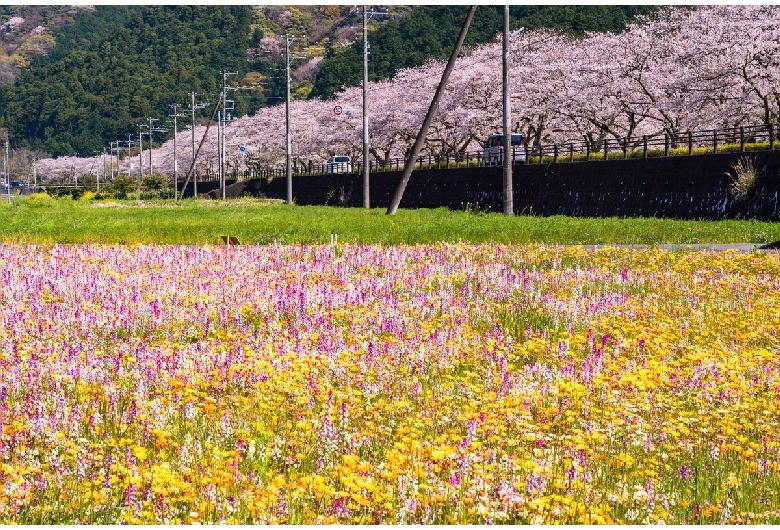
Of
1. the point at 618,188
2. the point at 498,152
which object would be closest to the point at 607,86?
the point at 498,152

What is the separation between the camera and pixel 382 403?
21.7 feet

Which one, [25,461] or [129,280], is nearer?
[25,461]

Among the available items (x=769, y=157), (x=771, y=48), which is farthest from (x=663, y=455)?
(x=771, y=48)

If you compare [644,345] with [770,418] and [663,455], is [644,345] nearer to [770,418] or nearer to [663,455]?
[770,418]

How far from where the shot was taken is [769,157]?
109ft

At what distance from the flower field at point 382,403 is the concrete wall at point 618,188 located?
22087 mm

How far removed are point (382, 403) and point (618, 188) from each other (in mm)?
35532

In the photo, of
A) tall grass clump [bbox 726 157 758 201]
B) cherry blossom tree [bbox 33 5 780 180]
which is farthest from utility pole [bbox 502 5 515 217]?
cherry blossom tree [bbox 33 5 780 180]

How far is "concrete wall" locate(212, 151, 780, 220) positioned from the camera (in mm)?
34000

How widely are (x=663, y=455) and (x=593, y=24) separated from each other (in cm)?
8453

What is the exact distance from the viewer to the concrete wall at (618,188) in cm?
3400

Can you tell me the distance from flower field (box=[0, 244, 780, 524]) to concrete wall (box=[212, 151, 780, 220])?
22087 mm

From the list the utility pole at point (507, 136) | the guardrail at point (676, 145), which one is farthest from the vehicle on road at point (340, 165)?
the utility pole at point (507, 136)

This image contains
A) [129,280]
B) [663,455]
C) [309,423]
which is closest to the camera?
[663,455]
